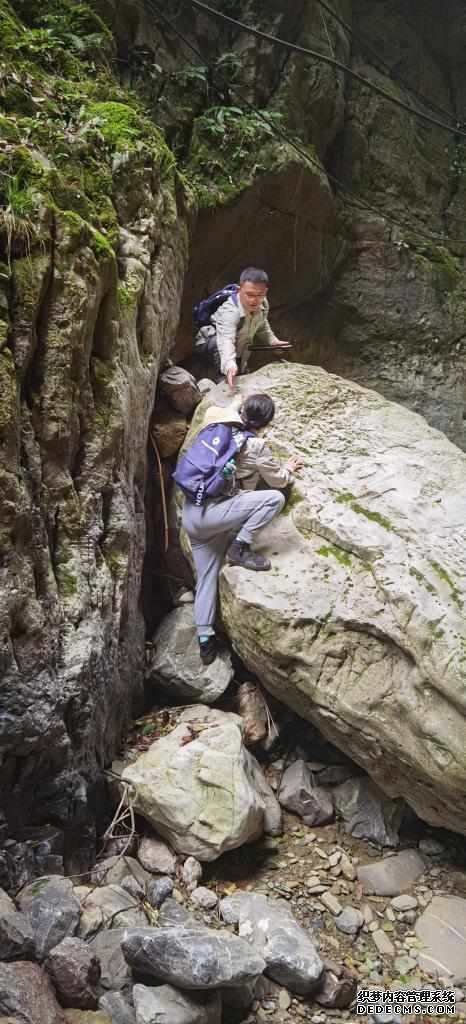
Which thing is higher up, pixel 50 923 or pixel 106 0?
pixel 106 0

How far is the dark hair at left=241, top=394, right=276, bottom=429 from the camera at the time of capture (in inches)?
224

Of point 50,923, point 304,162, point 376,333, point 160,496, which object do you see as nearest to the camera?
point 50,923

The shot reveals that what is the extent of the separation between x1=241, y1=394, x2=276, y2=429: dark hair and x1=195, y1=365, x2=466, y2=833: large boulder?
7.1 inches

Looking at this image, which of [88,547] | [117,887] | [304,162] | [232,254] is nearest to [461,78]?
[304,162]

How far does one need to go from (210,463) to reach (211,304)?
2.23 meters

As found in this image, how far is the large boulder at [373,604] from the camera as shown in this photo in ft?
13.7

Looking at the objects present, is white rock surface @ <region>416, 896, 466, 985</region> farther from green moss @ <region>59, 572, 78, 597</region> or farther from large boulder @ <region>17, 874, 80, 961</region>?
green moss @ <region>59, 572, 78, 597</region>

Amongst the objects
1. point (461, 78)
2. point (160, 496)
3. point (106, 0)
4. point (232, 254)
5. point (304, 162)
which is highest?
point (461, 78)

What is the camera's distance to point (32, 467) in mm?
3979

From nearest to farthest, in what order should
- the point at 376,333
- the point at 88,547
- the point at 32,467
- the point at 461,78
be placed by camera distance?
the point at 32,467
the point at 88,547
the point at 376,333
the point at 461,78

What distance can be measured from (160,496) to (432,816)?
3.75 m

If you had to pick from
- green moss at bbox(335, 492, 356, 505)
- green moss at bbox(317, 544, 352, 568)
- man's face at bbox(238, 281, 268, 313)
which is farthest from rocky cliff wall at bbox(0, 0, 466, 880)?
green moss at bbox(335, 492, 356, 505)

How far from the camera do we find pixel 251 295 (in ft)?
19.8

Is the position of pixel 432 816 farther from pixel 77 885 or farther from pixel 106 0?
pixel 106 0
